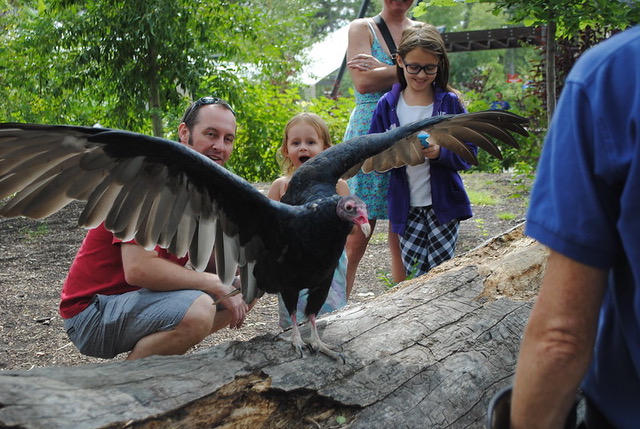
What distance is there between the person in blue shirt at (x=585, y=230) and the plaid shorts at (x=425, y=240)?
2.87m

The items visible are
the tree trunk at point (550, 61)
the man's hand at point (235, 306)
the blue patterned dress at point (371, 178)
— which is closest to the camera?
the man's hand at point (235, 306)

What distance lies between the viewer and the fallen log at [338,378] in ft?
5.91

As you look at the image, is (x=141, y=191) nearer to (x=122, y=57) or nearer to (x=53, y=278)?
(x=53, y=278)

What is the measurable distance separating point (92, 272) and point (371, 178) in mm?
1975

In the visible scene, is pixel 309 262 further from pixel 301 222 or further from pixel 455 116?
pixel 455 116

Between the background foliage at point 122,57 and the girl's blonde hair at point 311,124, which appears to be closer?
the girl's blonde hair at point 311,124

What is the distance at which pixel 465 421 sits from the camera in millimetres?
2258

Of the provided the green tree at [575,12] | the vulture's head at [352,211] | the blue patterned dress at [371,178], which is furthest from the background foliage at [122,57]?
the vulture's head at [352,211]

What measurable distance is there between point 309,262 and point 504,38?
14418mm

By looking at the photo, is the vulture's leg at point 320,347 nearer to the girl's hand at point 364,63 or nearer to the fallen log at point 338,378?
the fallen log at point 338,378

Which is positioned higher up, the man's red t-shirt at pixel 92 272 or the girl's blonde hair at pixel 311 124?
the girl's blonde hair at pixel 311 124

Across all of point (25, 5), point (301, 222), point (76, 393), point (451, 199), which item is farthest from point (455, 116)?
point (25, 5)

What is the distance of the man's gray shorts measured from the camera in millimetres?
2791

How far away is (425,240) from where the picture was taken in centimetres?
406
